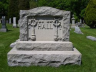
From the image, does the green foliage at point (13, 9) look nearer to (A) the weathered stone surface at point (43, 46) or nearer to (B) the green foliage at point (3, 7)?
(B) the green foliage at point (3, 7)

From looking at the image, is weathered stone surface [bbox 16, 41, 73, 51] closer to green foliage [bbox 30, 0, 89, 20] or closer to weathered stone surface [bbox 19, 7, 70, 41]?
weathered stone surface [bbox 19, 7, 70, 41]

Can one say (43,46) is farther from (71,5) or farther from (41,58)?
(71,5)

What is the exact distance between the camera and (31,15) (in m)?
4.66

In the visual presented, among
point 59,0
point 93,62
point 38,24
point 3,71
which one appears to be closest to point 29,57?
point 3,71

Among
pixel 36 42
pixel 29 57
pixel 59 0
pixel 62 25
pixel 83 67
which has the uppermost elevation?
pixel 59 0

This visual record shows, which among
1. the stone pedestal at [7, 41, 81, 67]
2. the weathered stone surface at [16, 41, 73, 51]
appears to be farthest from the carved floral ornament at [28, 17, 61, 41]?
the stone pedestal at [7, 41, 81, 67]

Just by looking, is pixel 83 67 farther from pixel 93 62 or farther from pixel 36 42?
pixel 36 42

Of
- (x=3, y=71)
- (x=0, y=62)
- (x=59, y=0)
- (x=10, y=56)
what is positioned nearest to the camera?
(x=3, y=71)

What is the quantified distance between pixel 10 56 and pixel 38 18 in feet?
5.29

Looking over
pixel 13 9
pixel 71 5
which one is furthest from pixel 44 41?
pixel 71 5

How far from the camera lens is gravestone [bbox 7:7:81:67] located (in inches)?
165

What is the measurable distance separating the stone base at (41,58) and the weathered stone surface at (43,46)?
34cm

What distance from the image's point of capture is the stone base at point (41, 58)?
4176 mm

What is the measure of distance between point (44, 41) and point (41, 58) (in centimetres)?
76
